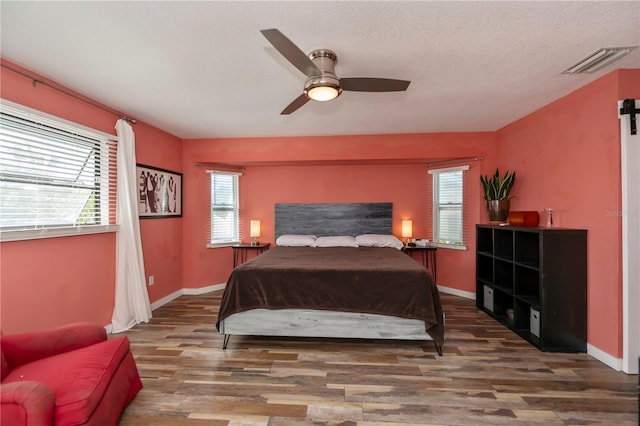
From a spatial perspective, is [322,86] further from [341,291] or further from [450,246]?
[450,246]

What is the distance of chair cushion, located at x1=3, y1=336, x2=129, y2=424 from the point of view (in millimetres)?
1317

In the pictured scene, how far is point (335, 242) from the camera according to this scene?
407 centimetres

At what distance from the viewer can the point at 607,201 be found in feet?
7.41

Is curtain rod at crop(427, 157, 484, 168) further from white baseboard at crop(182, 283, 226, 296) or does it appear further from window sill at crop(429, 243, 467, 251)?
white baseboard at crop(182, 283, 226, 296)

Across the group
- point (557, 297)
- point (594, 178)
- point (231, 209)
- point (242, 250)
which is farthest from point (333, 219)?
point (594, 178)

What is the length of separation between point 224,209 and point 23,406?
358 centimetres

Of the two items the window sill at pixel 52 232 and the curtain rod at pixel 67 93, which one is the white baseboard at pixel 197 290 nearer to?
the window sill at pixel 52 232

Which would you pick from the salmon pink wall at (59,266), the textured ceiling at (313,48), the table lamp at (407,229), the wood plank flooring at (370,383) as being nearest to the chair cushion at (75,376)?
the wood plank flooring at (370,383)

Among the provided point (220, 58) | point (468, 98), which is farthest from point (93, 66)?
point (468, 98)

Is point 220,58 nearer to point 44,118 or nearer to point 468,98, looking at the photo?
point 44,118

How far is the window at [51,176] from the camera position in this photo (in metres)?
2.07

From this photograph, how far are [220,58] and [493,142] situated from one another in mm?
3644

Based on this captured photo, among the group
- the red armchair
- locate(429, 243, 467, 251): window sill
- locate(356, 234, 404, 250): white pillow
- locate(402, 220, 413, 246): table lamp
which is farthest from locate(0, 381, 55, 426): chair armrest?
locate(429, 243, 467, 251): window sill

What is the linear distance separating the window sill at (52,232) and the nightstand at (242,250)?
5.58 feet
